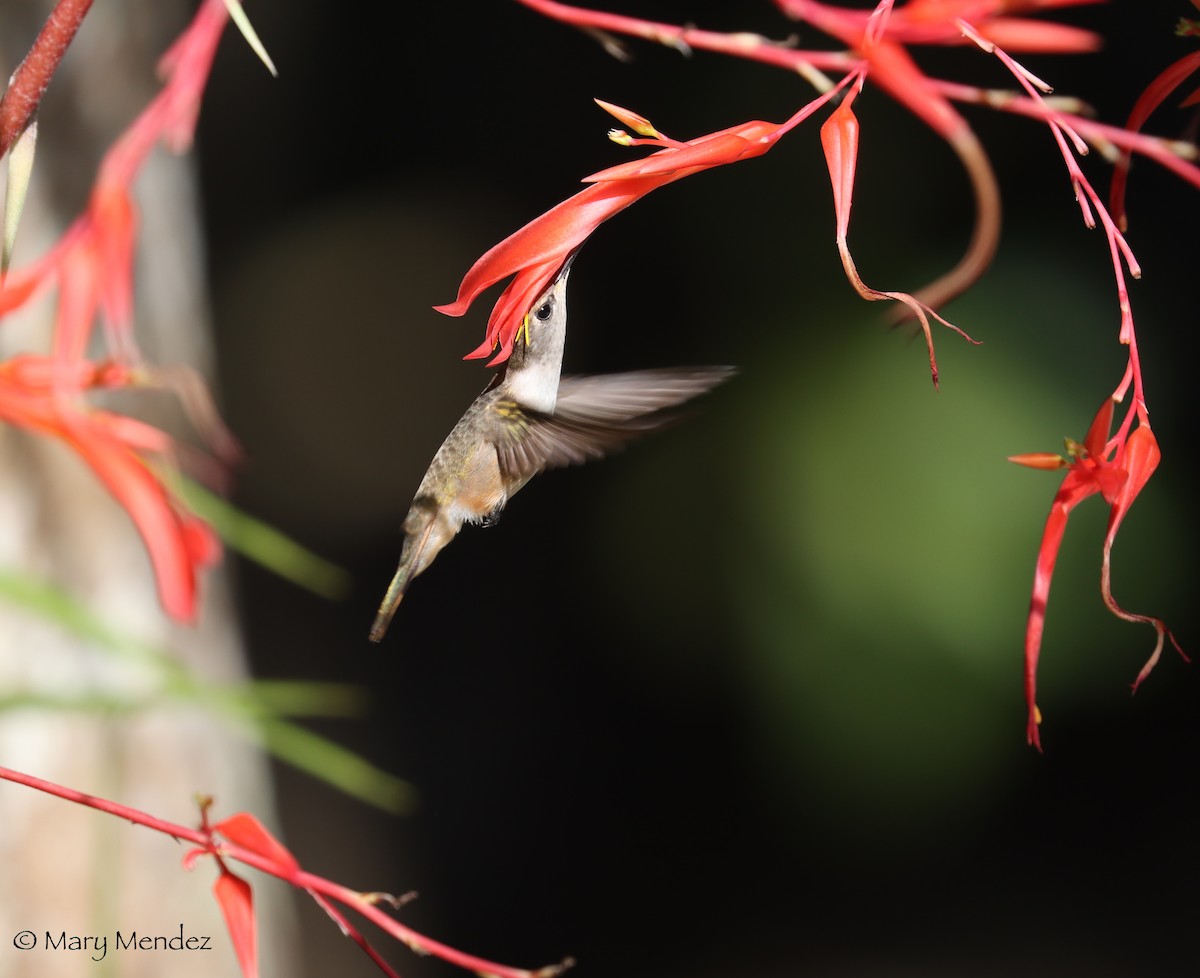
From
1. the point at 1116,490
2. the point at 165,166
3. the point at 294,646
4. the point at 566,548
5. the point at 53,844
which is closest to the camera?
the point at 1116,490

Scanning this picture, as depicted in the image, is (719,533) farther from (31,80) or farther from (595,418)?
(31,80)

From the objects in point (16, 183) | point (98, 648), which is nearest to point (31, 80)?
point (16, 183)

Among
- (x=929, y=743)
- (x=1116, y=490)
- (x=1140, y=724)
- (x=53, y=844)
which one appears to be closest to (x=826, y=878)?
(x=929, y=743)

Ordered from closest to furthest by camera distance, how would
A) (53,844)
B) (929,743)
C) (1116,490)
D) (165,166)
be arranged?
(1116,490) < (53,844) < (165,166) < (929,743)

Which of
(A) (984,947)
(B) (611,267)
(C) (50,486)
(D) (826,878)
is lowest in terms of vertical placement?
(A) (984,947)

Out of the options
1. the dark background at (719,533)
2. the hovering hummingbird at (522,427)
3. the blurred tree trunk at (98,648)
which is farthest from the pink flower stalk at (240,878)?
the dark background at (719,533)

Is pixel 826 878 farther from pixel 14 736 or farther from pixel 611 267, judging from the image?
pixel 14 736
